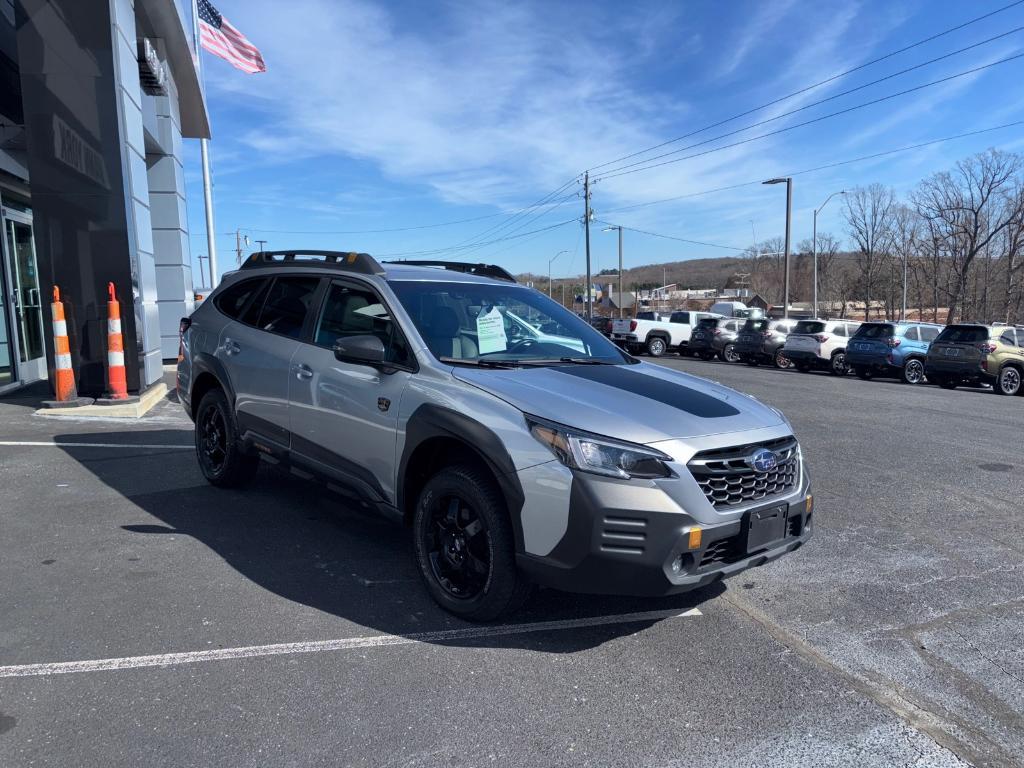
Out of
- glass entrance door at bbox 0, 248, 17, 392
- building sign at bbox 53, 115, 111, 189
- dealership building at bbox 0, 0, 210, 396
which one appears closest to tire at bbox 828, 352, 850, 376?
dealership building at bbox 0, 0, 210, 396

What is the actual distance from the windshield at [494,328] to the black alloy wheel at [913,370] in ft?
57.3

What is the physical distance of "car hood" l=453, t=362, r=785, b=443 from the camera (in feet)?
10.4

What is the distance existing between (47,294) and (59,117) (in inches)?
86.9

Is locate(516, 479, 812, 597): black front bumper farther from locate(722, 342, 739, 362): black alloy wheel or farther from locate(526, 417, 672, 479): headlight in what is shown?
locate(722, 342, 739, 362): black alloy wheel

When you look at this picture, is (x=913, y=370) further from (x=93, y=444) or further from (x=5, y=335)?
(x=5, y=335)

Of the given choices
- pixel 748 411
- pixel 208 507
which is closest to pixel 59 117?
pixel 208 507

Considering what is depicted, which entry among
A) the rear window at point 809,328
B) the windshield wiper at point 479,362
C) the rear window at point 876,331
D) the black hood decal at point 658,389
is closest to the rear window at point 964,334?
the rear window at point 876,331

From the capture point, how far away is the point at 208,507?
5.49 meters

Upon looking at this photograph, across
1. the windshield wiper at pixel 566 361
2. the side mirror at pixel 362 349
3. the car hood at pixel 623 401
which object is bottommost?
the car hood at pixel 623 401

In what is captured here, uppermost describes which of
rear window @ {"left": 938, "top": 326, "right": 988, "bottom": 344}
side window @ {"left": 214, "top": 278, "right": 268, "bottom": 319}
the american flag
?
the american flag

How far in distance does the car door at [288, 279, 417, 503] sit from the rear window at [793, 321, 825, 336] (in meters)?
20.6

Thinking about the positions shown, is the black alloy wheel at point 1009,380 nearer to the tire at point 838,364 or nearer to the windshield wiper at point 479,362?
the tire at point 838,364

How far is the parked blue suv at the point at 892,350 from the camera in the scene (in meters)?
19.3

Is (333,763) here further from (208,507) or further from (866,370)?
(866,370)
